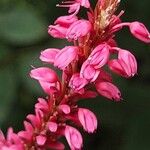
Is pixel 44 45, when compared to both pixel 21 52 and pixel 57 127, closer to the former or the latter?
pixel 21 52

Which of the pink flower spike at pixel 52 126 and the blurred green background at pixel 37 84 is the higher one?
the pink flower spike at pixel 52 126

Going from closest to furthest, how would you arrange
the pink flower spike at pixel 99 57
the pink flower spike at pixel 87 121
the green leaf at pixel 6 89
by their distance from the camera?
the pink flower spike at pixel 99 57 → the pink flower spike at pixel 87 121 → the green leaf at pixel 6 89

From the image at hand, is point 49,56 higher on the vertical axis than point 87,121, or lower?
higher

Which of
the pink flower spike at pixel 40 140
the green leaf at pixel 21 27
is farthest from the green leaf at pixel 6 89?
the pink flower spike at pixel 40 140

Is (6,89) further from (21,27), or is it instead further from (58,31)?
(58,31)

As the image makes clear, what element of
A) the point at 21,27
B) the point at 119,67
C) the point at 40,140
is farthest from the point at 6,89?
the point at 119,67

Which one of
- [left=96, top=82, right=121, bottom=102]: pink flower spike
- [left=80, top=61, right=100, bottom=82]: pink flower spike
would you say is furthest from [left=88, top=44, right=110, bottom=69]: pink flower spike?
[left=96, top=82, right=121, bottom=102]: pink flower spike

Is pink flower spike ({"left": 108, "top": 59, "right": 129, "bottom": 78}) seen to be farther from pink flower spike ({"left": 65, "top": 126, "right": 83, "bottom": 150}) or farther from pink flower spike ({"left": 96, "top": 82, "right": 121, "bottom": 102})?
pink flower spike ({"left": 65, "top": 126, "right": 83, "bottom": 150})

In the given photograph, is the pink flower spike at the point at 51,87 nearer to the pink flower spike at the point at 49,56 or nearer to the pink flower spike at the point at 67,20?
the pink flower spike at the point at 49,56
